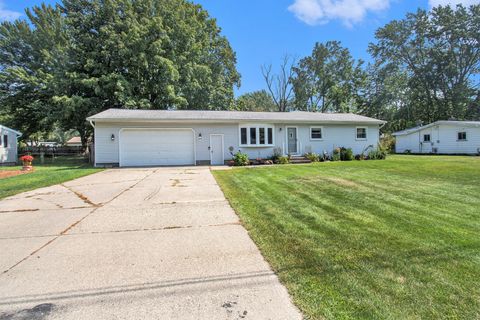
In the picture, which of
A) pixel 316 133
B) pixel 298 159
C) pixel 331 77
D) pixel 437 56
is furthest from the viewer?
pixel 331 77

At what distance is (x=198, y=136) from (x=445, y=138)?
22393 millimetres

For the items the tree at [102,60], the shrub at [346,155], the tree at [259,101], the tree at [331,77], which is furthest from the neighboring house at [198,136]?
the tree at [259,101]

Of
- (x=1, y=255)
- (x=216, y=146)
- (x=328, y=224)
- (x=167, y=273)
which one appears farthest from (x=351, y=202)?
(x=216, y=146)

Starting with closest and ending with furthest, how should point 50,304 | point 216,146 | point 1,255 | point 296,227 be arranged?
point 50,304
point 1,255
point 296,227
point 216,146

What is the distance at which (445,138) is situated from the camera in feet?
76.3

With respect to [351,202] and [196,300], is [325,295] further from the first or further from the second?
[351,202]

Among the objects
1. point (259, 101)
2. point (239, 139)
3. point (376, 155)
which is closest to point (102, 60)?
point (239, 139)

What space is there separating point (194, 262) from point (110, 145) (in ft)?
44.3

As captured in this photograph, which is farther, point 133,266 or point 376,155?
point 376,155

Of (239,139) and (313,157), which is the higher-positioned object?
(239,139)

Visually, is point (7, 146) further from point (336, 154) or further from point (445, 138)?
point (445, 138)

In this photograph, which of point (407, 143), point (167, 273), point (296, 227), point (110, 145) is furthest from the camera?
point (407, 143)

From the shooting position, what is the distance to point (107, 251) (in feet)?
10.8

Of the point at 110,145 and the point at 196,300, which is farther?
the point at 110,145
